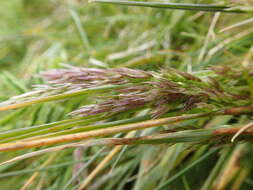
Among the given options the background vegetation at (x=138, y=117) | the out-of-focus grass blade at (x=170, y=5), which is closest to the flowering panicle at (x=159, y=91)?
the background vegetation at (x=138, y=117)

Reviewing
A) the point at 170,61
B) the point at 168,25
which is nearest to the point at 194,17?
the point at 168,25

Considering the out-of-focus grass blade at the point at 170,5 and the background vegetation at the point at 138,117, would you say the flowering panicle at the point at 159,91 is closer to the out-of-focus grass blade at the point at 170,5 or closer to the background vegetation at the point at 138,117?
the background vegetation at the point at 138,117

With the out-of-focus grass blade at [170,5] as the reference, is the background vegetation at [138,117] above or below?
below

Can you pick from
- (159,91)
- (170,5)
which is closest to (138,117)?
(159,91)

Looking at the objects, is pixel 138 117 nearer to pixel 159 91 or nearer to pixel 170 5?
pixel 159 91

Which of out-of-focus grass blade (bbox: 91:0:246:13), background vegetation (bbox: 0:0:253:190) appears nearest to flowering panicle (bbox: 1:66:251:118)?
background vegetation (bbox: 0:0:253:190)

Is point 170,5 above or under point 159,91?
above

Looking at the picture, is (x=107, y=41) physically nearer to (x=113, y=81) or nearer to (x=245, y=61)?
(x=245, y=61)

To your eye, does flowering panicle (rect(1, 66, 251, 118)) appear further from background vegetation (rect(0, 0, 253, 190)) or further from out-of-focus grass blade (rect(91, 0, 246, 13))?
out-of-focus grass blade (rect(91, 0, 246, 13))
